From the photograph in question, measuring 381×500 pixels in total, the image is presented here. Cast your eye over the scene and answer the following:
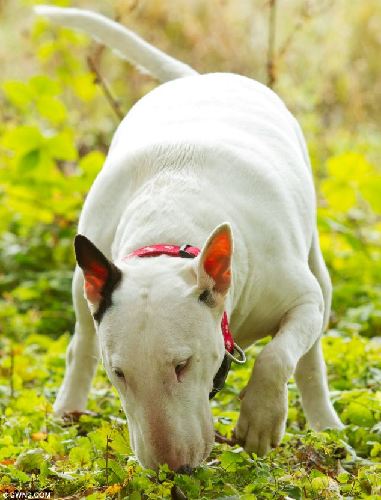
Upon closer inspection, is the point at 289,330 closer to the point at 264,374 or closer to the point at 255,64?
the point at 264,374

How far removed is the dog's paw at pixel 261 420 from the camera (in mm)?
3410

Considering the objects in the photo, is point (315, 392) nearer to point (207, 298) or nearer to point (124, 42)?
point (207, 298)

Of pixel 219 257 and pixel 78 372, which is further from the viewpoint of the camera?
pixel 78 372

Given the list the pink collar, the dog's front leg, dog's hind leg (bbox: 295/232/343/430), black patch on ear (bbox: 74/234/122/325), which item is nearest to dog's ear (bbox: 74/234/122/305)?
black patch on ear (bbox: 74/234/122/325)

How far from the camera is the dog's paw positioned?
3.41 m

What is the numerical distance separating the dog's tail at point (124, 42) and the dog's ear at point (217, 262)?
8.32ft

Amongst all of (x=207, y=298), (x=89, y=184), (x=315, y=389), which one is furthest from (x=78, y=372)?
(x=89, y=184)

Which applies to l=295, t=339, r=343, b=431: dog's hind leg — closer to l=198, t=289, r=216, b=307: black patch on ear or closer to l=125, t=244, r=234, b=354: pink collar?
l=125, t=244, r=234, b=354: pink collar

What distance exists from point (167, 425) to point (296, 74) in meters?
10.9

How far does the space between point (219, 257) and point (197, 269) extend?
0.34 feet

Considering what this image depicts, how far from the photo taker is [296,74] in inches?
519

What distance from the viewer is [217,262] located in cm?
311

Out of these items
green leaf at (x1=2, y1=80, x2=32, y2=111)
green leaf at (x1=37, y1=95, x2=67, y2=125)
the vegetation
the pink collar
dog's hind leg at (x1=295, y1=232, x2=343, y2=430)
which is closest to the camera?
the pink collar

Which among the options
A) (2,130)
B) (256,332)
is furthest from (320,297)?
(2,130)
